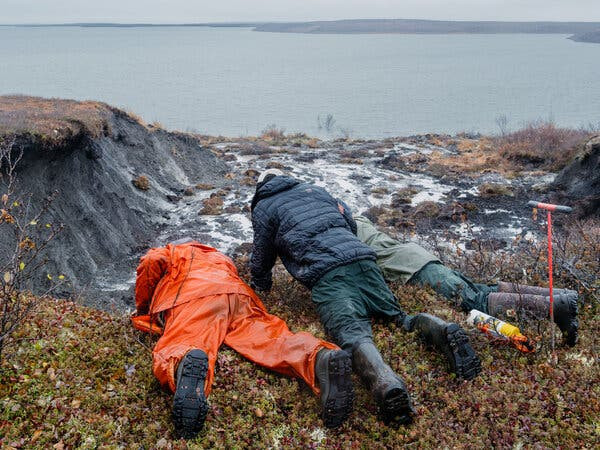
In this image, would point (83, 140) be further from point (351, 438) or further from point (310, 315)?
point (351, 438)

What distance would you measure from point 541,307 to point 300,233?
9.48ft

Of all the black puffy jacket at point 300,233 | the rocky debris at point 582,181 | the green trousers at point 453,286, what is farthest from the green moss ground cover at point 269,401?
the rocky debris at point 582,181

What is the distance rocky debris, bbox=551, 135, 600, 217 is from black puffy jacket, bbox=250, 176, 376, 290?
13.4 meters

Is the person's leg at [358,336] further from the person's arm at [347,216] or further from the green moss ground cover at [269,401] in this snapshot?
the person's arm at [347,216]

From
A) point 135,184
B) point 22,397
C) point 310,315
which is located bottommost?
point 135,184

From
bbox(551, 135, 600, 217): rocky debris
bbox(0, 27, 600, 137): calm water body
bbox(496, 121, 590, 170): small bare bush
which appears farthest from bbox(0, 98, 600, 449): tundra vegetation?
bbox(0, 27, 600, 137): calm water body

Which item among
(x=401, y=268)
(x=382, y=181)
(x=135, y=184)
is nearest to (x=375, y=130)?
(x=382, y=181)

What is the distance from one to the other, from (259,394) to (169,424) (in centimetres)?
86

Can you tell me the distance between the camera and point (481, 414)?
456cm

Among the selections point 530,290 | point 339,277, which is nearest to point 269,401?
point 339,277

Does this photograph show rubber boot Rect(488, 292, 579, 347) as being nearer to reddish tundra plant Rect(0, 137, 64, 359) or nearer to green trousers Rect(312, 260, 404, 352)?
green trousers Rect(312, 260, 404, 352)

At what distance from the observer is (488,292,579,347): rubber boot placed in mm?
5527

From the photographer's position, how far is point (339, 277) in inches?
215

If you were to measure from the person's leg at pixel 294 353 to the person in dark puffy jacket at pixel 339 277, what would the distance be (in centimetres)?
34
